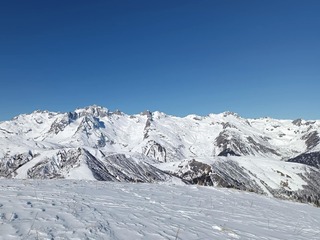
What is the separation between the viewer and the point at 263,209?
20.6 metres

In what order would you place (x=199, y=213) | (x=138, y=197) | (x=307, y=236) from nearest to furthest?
(x=307, y=236)
(x=199, y=213)
(x=138, y=197)

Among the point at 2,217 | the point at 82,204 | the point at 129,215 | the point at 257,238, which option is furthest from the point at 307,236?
the point at 2,217

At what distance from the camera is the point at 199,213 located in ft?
52.5

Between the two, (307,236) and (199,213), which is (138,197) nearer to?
(199,213)

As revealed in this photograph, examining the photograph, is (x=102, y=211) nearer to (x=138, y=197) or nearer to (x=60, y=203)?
(x=60, y=203)

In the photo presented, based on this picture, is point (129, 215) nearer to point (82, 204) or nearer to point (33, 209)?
point (82, 204)

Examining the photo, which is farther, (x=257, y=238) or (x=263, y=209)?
(x=263, y=209)

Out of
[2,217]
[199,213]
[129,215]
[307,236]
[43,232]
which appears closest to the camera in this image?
[43,232]

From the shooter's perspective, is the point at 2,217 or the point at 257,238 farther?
the point at 257,238

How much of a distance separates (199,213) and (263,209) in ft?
21.4

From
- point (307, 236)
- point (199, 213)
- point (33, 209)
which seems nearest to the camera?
point (33, 209)

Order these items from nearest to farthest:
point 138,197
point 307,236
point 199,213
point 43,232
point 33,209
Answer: point 43,232, point 33,209, point 307,236, point 199,213, point 138,197

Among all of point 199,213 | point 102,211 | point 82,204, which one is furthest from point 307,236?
point 82,204

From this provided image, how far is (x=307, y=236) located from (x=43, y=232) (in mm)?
11061
